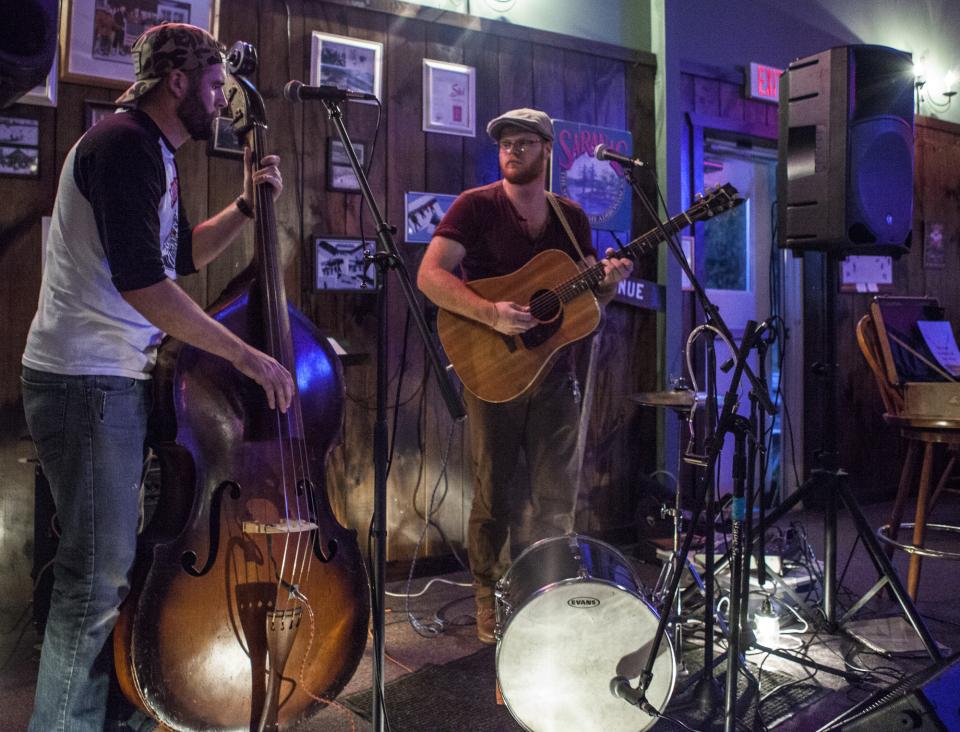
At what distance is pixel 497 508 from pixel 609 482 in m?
1.54

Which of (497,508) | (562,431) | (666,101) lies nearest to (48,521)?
(497,508)

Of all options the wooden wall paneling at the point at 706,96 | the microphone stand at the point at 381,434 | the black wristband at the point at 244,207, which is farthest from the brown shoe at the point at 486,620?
the wooden wall paneling at the point at 706,96

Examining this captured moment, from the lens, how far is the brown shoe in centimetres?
298

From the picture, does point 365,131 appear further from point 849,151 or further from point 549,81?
point 849,151

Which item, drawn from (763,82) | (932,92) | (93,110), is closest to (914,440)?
(763,82)

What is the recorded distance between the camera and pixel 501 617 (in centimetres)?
226

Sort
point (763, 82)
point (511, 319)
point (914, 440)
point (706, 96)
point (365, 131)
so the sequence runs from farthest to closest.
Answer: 1. point (763, 82)
2. point (706, 96)
3. point (365, 131)
4. point (914, 440)
5. point (511, 319)

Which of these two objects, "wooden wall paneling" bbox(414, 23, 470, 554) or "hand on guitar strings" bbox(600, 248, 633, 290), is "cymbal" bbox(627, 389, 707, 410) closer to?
"hand on guitar strings" bbox(600, 248, 633, 290)

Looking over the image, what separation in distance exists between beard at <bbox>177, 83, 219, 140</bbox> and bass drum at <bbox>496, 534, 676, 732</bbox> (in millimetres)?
1433

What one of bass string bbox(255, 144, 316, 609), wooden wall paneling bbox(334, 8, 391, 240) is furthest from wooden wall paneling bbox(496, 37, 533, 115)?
bass string bbox(255, 144, 316, 609)

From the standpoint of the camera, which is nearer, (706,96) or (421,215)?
(421,215)

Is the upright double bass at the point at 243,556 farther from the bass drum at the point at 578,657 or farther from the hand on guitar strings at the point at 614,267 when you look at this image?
the hand on guitar strings at the point at 614,267

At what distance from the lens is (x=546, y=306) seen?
2.95 m

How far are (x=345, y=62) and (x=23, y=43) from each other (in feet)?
7.91
